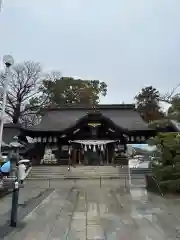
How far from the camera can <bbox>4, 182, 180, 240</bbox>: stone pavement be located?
18.0 feet

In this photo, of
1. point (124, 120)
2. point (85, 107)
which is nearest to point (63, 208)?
point (124, 120)

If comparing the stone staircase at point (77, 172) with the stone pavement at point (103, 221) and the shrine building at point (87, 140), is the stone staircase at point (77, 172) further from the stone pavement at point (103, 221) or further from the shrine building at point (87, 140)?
the stone pavement at point (103, 221)

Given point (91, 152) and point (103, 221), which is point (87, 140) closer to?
point (91, 152)

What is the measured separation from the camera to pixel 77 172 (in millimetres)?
24281

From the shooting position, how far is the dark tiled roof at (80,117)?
107 ft

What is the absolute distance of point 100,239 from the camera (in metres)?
5.22

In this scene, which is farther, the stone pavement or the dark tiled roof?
the dark tiled roof

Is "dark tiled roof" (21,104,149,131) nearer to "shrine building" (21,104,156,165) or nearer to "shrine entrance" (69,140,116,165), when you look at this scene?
"shrine building" (21,104,156,165)

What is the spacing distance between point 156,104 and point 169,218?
3786 centimetres

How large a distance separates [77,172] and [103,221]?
17576mm

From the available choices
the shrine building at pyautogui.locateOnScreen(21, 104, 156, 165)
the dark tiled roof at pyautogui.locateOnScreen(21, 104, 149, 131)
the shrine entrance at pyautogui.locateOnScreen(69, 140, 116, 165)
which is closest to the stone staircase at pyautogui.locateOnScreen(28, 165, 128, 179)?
the shrine building at pyautogui.locateOnScreen(21, 104, 156, 165)

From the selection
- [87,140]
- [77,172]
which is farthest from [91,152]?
[77,172]

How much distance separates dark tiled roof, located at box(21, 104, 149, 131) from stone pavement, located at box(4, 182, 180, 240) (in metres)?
22.1

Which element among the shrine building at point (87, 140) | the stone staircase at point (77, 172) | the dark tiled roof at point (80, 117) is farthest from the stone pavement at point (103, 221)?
the dark tiled roof at point (80, 117)
